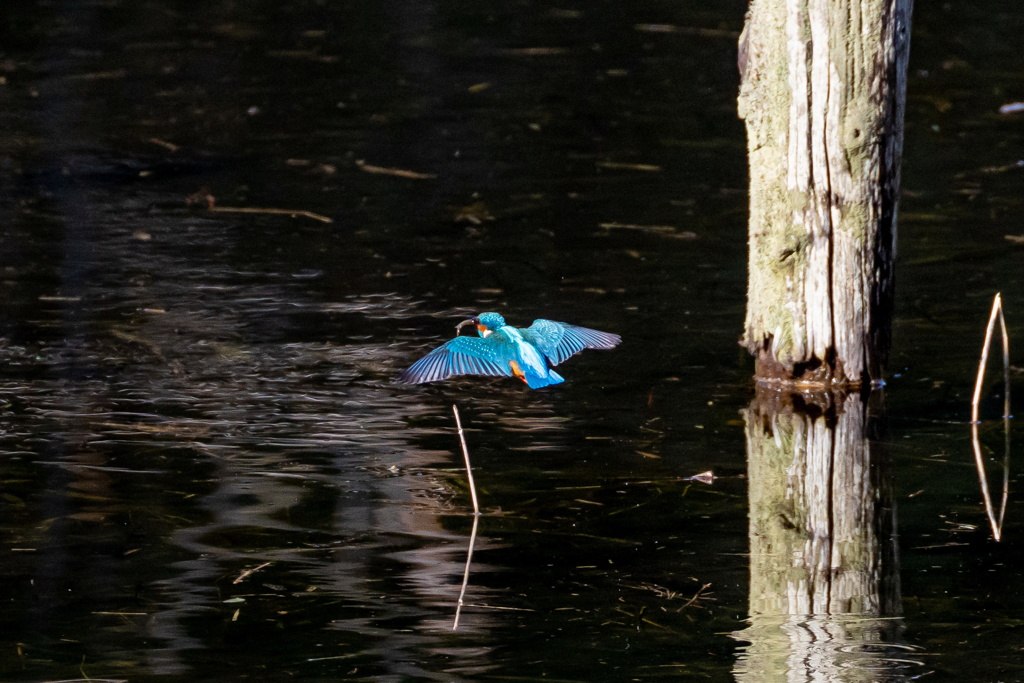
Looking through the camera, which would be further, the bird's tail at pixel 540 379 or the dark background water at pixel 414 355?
the bird's tail at pixel 540 379

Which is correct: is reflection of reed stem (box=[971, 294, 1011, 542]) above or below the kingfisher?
below

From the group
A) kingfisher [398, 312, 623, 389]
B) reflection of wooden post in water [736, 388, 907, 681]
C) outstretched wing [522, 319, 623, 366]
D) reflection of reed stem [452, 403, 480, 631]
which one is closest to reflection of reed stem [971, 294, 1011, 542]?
reflection of wooden post in water [736, 388, 907, 681]

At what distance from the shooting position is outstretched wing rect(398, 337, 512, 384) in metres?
5.87

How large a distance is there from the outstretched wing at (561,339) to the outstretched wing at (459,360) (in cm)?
29

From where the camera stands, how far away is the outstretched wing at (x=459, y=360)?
5870mm

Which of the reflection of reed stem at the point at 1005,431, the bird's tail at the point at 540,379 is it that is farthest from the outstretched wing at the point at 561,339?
the reflection of reed stem at the point at 1005,431

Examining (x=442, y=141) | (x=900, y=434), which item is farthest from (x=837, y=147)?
(x=442, y=141)

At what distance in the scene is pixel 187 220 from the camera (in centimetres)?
987

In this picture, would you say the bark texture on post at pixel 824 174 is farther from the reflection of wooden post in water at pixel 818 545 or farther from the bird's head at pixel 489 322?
the bird's head at pixel 489 322

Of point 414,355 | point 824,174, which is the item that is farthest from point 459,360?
point 824,174

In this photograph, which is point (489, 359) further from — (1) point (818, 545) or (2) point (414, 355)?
(2) point (414, 355)

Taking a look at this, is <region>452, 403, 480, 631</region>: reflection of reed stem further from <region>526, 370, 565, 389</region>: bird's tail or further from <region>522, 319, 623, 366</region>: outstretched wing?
<region>522, 319, 623, 366</region>: outstretched wing

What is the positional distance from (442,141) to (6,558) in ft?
22.7

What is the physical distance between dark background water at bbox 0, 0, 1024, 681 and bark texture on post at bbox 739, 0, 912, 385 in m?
0.42
